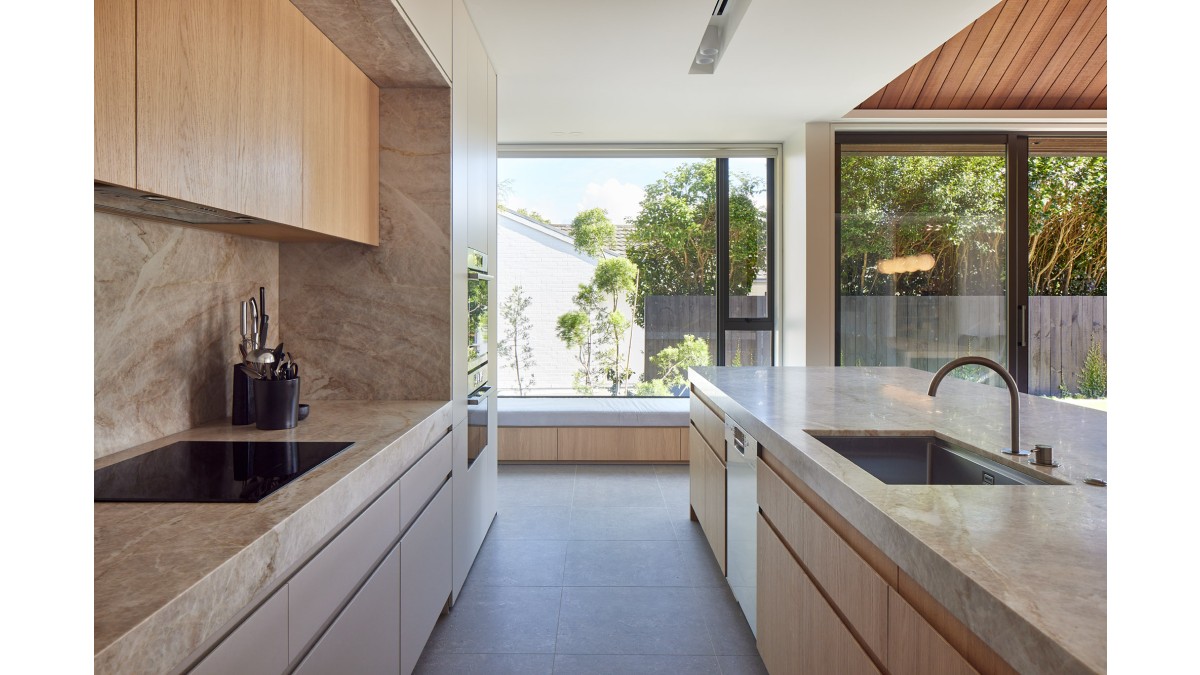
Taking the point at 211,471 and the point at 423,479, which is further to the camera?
the point at 423,479

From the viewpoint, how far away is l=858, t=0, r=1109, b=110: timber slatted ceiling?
4152mm

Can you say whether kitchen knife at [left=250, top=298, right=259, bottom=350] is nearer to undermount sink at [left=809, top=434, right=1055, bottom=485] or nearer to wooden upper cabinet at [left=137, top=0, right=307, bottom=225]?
wooden upper cabinet at [left=137, top=0, right=307, bottom=225]

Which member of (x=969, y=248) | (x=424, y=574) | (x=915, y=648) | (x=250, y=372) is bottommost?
(x=424, y=574)

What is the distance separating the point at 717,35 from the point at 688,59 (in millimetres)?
182

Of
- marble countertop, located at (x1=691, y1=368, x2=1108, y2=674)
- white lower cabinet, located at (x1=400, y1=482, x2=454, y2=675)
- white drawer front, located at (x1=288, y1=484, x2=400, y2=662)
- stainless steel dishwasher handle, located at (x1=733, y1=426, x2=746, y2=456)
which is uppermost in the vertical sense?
marble countertop, located at (x1=691, y1=368, x2=1108, y2=674)

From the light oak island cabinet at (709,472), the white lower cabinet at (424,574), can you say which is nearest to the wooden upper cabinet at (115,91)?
the white lower cabinet at (424,574)

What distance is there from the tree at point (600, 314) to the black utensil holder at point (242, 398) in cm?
357

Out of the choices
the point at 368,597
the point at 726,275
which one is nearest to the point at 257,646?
the point at 368,597

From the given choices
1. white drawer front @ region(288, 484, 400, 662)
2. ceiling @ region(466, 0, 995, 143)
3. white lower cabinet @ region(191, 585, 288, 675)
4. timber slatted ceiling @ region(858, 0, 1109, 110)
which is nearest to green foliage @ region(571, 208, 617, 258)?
ceiling @ region(466, 0, 995, 143)

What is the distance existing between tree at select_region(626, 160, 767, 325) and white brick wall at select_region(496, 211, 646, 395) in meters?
0.38

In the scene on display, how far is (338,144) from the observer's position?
7.25ft

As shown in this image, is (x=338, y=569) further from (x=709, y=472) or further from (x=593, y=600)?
(x=709, y=472)
